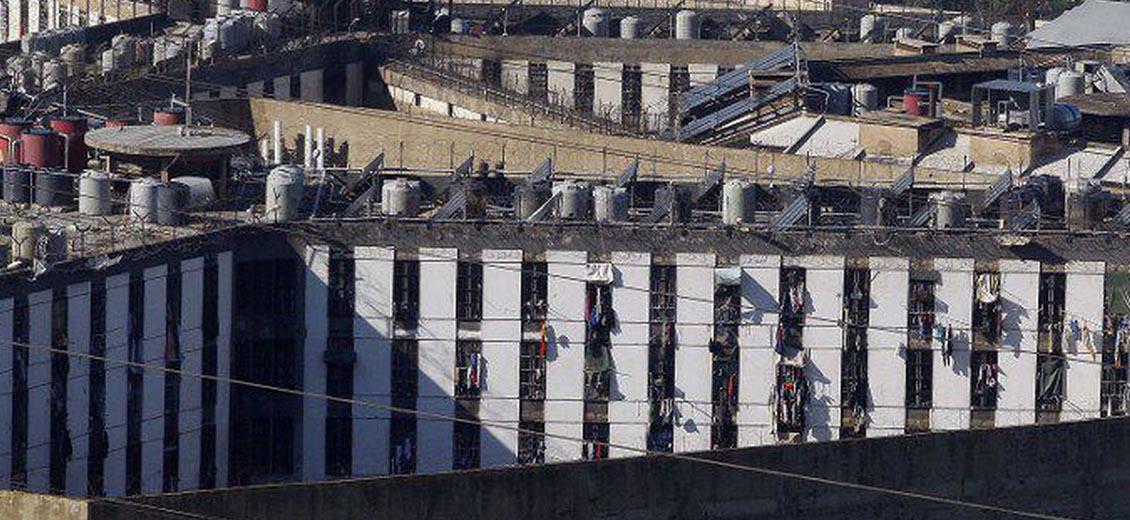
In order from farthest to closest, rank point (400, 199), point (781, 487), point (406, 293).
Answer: point (400, 199) → point (406, 293) → point (781, 487)

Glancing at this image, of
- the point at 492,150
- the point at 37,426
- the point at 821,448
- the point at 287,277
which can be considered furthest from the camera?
the point at 492,150

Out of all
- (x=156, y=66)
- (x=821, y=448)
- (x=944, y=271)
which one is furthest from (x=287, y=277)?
(x=156, y=66)

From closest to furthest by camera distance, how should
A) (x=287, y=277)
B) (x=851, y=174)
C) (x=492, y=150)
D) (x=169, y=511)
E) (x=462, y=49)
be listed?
(x=169, y=511)
(x=287, y=277)
(x=851, y=174)
(x=492, y=150)
(x=462, y=49)

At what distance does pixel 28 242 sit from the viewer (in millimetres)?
97750

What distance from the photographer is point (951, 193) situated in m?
110

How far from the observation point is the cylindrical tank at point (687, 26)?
158875 mm

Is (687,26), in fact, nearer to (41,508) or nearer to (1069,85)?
(1069,85)

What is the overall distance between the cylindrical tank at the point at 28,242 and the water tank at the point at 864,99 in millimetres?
39972

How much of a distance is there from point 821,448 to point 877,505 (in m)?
1.51

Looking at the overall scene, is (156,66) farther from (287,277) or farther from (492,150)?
(287,277)

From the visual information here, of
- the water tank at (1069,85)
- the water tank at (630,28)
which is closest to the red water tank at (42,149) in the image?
the water tank at (1069,85)

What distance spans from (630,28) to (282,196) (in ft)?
178

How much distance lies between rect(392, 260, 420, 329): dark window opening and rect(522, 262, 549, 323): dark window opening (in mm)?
2194

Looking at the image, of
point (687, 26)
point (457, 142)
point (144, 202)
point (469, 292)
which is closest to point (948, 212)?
point (469, 292)
